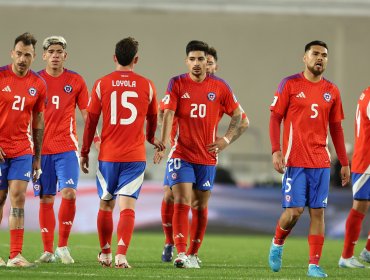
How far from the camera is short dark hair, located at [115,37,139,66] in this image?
9.32 meters

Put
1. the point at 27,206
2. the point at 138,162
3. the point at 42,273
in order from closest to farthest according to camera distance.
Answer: the point at 42,273 < the point at 138,162 < the point at 27,206

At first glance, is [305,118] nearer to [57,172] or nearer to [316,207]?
[316,207]

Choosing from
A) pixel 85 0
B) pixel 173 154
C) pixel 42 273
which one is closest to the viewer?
pixel 42 273

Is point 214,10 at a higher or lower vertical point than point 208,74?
higher

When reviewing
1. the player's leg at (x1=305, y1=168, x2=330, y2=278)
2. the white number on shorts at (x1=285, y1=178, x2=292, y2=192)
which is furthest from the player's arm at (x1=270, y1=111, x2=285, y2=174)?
the player's leg at (x1=305, y1=168, x2=330, y2=278)

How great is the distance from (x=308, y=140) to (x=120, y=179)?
5.94ft

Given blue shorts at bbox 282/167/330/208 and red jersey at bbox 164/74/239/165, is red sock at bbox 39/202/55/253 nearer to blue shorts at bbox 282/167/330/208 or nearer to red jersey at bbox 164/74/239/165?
red jersey at bbox 164/74/239/165

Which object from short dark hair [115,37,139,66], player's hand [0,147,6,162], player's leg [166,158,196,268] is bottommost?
player's leg [166,158,196,268]

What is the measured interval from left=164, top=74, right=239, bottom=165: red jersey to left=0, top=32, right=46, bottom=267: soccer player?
159 cm

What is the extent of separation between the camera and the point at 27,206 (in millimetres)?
18312

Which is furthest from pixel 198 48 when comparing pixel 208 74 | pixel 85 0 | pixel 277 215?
pixel 85 0

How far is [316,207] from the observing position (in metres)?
9.31

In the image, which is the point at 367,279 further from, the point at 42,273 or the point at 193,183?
the point at 42,273

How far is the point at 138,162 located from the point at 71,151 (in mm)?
1233
